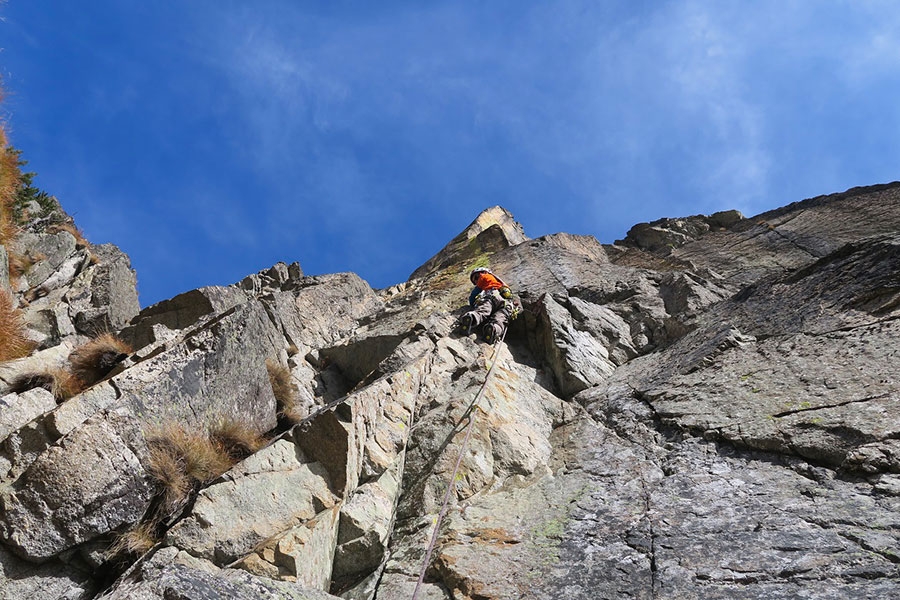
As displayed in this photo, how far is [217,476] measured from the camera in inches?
274

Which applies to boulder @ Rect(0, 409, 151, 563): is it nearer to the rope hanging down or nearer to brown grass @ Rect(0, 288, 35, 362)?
the rope hanging down

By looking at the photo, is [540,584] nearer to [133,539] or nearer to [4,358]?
[133,539]

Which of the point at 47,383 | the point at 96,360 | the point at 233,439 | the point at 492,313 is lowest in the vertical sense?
the point at 233,439

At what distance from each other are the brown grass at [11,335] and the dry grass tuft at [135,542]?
571 centimetres

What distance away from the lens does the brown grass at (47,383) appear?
8312mm

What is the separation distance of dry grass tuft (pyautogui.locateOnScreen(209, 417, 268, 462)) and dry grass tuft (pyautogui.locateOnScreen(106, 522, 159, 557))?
183cm

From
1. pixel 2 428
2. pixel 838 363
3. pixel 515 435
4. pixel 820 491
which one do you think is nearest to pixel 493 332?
pixel 515 435

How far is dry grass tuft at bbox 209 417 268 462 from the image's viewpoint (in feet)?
27.0

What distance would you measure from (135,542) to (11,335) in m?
7.38

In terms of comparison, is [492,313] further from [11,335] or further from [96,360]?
[11,335]

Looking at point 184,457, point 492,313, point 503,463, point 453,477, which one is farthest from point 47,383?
point 492,313

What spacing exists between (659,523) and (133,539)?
17.9 ft

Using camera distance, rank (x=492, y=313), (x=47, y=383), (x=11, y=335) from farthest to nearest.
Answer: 1. (x=492, y=313)
2. (x=11, y=335)
3. (x=47, y=383)

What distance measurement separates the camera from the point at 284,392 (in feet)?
35.8
